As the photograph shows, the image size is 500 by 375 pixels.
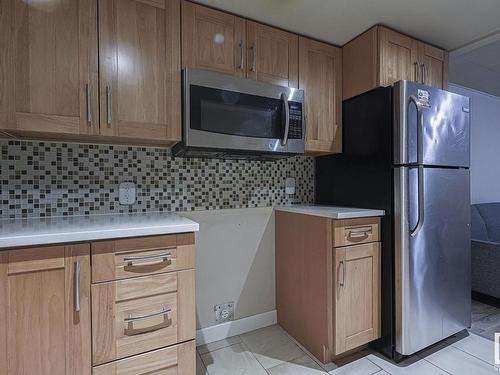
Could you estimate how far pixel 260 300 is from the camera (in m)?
2.06

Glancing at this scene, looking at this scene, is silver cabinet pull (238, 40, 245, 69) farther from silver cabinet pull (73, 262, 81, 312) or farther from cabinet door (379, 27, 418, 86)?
silver cabinet pull (73, 262, 81, 312)

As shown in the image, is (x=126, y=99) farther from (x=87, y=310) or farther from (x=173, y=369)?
(x=173, y=369)

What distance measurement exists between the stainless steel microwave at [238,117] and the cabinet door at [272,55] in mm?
101

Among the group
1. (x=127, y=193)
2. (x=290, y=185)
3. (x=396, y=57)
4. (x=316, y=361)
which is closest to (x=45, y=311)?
(x=127, y=193)

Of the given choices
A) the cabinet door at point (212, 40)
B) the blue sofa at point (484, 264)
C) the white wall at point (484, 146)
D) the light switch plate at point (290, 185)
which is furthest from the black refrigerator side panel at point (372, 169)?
the white wall at point (484, 146)

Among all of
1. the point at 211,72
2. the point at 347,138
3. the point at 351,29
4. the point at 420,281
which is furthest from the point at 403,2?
the point at 420,281

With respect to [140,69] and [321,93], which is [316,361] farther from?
[140,69]

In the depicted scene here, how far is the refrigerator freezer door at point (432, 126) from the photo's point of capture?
1588mm

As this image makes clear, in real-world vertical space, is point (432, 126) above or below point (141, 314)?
above

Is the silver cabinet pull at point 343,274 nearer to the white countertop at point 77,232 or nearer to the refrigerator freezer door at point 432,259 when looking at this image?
the refrigerator freezer door at point 432,259

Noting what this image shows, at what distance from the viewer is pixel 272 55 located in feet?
5.72

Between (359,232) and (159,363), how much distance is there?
1237 millimetres

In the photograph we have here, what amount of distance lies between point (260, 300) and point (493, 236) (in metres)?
2.74

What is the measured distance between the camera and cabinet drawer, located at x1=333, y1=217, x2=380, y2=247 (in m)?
1.55
